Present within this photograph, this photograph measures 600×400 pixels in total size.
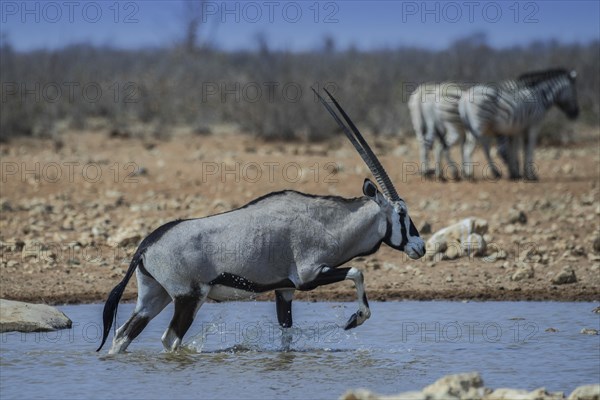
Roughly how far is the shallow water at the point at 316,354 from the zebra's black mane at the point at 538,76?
7.54 m

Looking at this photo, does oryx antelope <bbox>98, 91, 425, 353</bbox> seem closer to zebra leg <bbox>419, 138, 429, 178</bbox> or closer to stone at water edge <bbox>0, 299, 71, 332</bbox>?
stone at water edge <bbox>0, 299, 71, 332</bbox>

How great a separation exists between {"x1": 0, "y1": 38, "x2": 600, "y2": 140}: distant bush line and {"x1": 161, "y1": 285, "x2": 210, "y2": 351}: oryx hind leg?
455 inches

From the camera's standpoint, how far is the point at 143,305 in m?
7.77

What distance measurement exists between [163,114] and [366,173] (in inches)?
288

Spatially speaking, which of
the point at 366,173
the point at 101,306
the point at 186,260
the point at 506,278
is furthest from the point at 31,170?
the point at 186,260

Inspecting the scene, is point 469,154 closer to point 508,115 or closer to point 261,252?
point 508,115

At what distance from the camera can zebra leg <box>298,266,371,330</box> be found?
25.3 feet

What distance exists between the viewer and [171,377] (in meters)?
7.29

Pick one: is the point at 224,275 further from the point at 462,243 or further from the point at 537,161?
the point at 537,161

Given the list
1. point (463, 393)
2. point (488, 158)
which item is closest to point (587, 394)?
point (463, 393)

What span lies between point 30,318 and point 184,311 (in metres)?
1.65

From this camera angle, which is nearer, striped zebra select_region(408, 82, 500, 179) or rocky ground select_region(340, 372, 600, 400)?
rocky ground select_region(340, 372, 600, 400)

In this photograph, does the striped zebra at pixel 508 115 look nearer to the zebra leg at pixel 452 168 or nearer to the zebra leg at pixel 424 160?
the zebra leg at pixel 452 168

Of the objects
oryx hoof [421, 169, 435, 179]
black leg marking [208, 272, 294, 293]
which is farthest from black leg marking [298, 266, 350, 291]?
oryx hoof [421, 169, 435, 179]
